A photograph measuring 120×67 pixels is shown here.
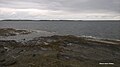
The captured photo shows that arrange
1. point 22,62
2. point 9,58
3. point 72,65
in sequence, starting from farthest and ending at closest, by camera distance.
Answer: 1. point 9,58
2. point 22,62
3. point 72,65

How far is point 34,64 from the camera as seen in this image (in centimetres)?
1900

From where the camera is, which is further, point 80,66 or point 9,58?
point 9,58

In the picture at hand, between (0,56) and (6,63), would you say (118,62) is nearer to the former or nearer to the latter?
(6,63)

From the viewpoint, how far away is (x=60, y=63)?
19.4 metres

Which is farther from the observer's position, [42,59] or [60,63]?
[42,59]

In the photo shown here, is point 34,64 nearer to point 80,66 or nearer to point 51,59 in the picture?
point 51,59

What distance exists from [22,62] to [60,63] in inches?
161

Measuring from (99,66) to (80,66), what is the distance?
1925 mm

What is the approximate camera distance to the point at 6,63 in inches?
798

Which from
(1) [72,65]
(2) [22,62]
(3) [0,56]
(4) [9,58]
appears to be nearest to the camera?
(1) [72,65]

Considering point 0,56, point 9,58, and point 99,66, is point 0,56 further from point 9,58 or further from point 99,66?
point 99,66

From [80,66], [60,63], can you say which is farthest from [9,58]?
[80,66]

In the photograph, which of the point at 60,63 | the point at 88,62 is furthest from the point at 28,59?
the point at 88,62

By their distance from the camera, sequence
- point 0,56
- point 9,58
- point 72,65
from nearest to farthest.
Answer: point 72,65 < point 9,58 < point 0,56
